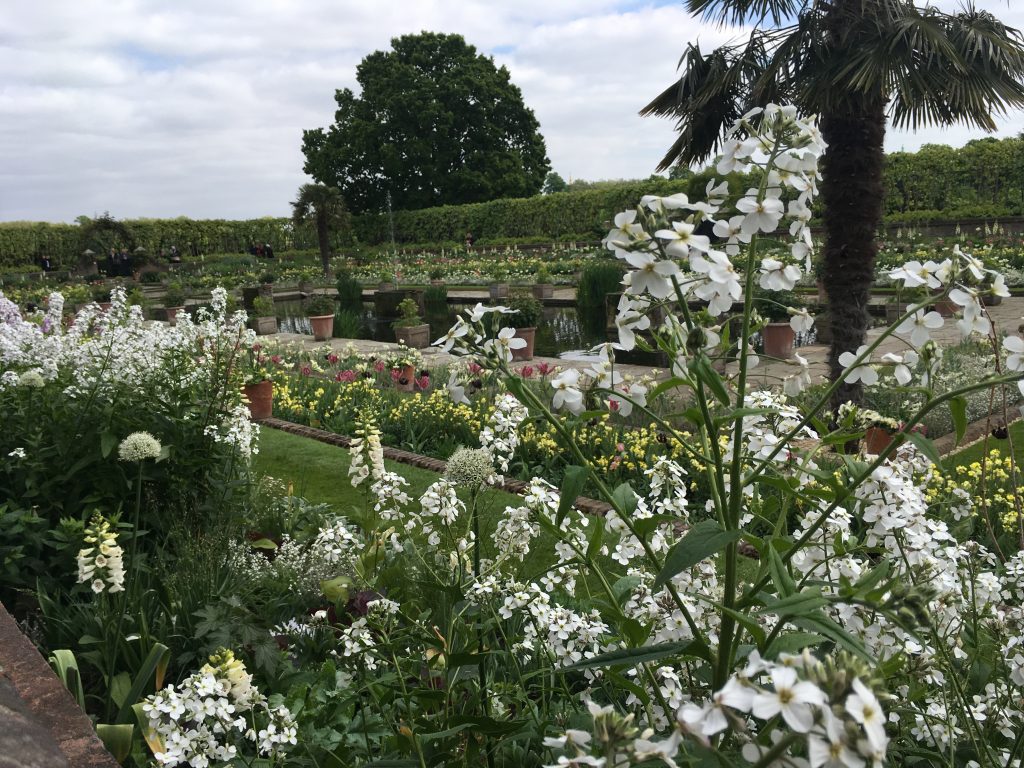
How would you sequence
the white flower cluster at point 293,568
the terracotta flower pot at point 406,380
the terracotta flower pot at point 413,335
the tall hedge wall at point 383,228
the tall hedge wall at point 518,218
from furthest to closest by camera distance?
1. the tall hedge wall at point 383,228
2. the tall hedge wall at point 518,218
3. the terracotta flower pot at point 413,335
4. the terracotta flower pot at point 406,380
5. the white flower cluster at point 293,568

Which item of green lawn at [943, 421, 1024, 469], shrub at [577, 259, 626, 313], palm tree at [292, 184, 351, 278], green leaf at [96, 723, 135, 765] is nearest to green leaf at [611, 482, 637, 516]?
green leaf at [96, 723, 135, 765]

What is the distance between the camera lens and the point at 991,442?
218 inches

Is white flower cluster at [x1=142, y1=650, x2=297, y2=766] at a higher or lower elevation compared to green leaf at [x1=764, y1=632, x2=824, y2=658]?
lower

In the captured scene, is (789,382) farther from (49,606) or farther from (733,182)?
(49,606)

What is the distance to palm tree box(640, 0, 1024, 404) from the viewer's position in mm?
5594

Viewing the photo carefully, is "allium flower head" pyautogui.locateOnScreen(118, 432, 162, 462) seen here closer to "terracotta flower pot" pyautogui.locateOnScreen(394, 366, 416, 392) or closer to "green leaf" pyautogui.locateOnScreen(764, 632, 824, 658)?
"green leaf" pyautogui.locateOnScreen(764, 632, 824, 658)

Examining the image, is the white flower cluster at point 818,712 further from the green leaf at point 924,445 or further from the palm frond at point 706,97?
the palm frond at point 706,97

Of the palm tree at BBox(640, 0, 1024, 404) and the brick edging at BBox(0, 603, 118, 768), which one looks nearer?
the brick edging at BBox(0, 603, 118, 768)

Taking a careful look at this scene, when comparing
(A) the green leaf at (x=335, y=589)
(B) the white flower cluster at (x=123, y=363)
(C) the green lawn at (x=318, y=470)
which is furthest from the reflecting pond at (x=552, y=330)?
(A) the green leaf at (x=335, y=589)

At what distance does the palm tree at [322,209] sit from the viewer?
31438 millimetres

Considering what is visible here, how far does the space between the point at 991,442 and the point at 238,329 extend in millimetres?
5149

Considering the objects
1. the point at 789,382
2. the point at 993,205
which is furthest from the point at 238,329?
the point at 993,205

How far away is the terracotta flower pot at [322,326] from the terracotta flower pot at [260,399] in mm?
6467

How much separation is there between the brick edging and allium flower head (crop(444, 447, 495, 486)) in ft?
3.47
